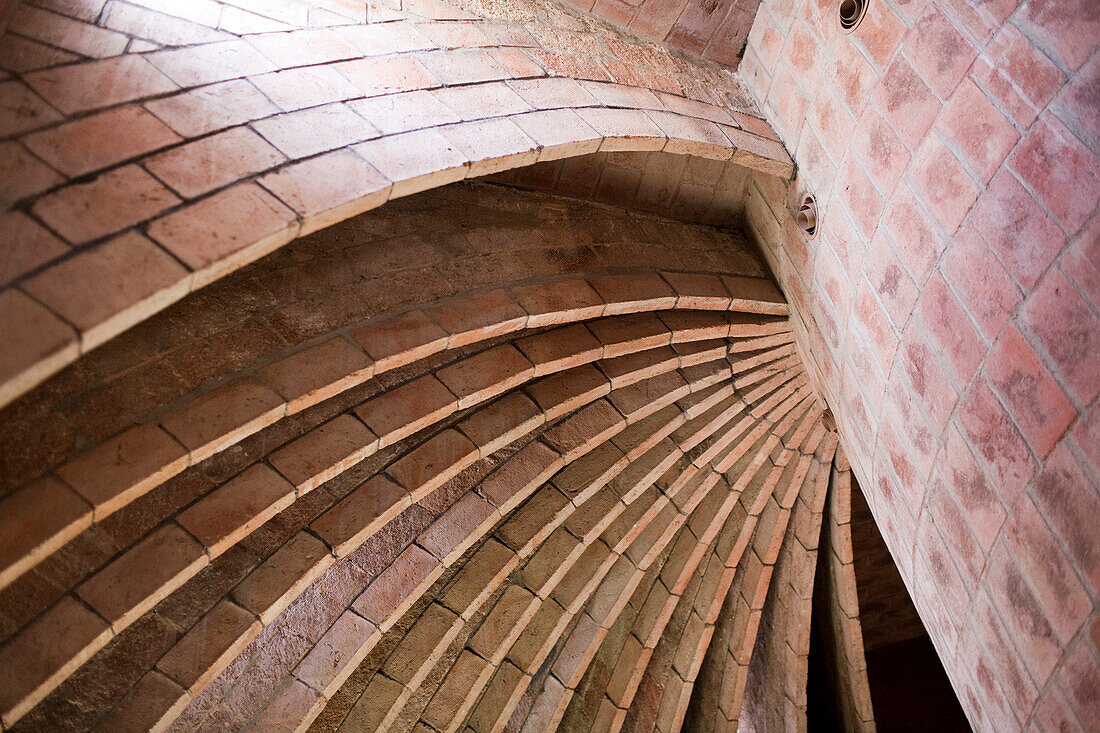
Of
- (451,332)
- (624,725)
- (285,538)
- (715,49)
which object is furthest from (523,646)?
(715,49)

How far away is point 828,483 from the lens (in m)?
5.70

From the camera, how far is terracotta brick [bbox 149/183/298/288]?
102 inches

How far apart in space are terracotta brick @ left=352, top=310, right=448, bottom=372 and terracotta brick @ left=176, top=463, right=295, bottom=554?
0.65m

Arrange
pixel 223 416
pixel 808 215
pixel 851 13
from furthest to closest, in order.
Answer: pixel 808 215 < pixel 851 13 < pixel 223 416

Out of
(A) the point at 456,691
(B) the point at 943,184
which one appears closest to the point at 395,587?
(A) the point at 456,691

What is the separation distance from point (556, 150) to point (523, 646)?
323cm

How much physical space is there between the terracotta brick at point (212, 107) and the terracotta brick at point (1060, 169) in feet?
7.58

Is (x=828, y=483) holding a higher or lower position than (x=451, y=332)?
lower

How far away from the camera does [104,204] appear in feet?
8.30

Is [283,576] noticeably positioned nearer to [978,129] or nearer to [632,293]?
[632,293]

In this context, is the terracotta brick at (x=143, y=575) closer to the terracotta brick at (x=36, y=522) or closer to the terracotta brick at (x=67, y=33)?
the terracotta brick at (x=36, y=522)

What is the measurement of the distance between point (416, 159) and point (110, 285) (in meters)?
1.03

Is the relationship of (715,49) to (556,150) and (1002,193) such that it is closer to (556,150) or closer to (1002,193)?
(556,150)

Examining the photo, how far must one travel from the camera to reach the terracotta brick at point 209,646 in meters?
3.80
